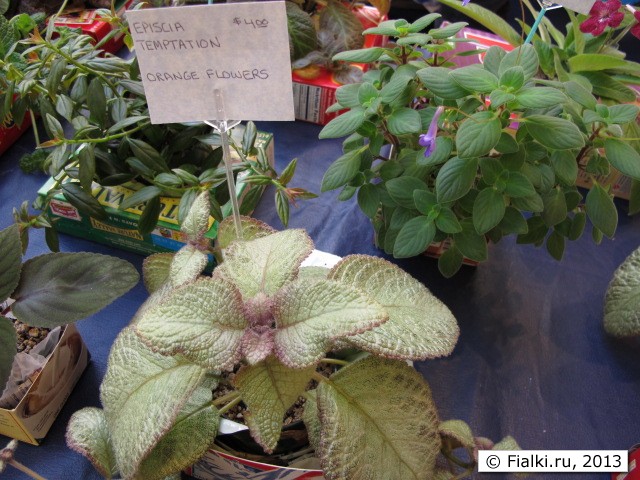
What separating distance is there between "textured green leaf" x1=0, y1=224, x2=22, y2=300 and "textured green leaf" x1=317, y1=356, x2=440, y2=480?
41cm

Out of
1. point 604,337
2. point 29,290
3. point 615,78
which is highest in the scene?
point 615,78

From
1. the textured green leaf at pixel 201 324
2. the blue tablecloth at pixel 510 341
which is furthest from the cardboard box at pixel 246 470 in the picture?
the blue tablecloth at pixel 510 341

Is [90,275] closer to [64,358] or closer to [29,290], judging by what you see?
[29,290]

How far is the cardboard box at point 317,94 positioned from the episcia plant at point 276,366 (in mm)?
683

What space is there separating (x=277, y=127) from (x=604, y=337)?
2.80 ft

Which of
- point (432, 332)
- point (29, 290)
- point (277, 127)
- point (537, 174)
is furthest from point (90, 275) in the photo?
point (277, 127)

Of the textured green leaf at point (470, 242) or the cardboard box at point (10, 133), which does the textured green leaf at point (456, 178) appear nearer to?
the textured green leaf at point (470, 242)

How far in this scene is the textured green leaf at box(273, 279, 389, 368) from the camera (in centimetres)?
46

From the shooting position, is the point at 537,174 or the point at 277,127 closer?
the point at 537,174

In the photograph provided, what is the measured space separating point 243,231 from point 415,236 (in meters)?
0.26

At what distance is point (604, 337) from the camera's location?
100 centimetres

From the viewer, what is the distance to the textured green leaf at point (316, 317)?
459mm

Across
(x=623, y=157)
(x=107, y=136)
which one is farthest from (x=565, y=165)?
(x=107, y=136)

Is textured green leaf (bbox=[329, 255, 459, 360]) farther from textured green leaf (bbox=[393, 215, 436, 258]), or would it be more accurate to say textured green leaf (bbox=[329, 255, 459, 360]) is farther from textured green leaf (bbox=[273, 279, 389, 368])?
textured green leaf (bbox=[393, 215, 436, 258])
